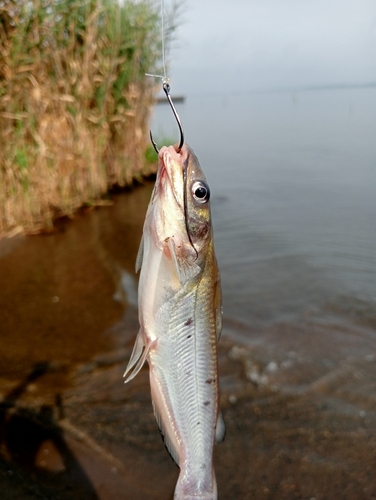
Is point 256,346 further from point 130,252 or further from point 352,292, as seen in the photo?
point 130,252

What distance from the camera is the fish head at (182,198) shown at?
86.4 inches

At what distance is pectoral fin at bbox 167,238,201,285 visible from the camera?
2242 mm

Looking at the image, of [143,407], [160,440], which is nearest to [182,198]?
[160,440]

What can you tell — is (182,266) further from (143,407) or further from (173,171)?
(143,407)

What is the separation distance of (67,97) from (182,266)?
727cm

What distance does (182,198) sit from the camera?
2221 millimetres

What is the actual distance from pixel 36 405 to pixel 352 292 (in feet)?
13.4

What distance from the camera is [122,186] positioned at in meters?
11.7

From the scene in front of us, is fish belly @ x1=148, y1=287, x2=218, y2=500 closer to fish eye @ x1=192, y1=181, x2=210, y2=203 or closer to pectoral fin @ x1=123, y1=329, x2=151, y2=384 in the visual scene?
pectoral fin @ x1=123, y1=329, x2=151, y2=384

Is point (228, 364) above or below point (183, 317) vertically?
below

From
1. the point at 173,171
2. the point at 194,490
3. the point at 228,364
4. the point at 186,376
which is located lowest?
the point at 228,364

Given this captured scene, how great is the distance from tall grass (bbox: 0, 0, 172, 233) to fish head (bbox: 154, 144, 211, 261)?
6.28 metres

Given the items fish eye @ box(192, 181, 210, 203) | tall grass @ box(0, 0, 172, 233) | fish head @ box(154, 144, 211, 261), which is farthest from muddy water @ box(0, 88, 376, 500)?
fish eye @ box(192, 181, 210, 203)

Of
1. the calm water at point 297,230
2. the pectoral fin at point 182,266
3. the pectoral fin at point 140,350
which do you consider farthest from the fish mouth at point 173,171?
the calm water at point 297,230
